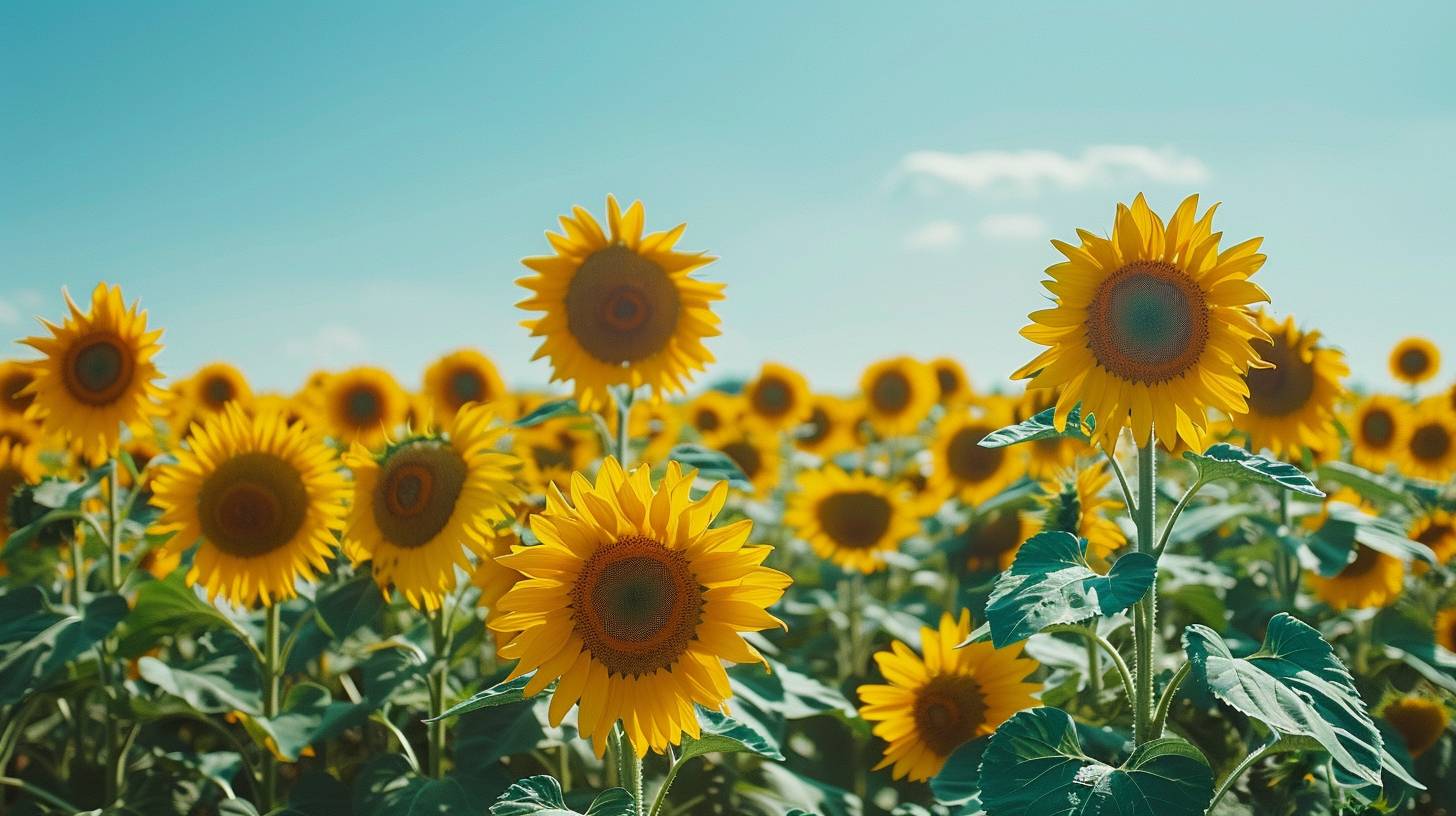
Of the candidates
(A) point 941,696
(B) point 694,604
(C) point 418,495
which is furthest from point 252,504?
(A) point 941,696

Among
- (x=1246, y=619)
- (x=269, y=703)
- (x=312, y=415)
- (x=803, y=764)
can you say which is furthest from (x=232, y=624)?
(x=1246, y=619)

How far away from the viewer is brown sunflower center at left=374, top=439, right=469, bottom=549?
130 inches

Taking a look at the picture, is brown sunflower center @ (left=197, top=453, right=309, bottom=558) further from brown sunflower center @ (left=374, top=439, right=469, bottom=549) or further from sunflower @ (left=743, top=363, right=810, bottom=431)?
sunflower @ (left=743, top=363, right=810, bottom=431)

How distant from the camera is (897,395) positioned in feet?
29.3

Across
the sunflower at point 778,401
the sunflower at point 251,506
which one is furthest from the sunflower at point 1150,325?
the sunflower at point 778,401

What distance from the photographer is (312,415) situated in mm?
6078

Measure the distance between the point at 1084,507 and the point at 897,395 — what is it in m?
5.50

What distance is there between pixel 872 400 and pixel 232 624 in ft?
20.9

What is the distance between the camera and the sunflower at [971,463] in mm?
6828

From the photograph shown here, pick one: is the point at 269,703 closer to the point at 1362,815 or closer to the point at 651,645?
the point at 651,645

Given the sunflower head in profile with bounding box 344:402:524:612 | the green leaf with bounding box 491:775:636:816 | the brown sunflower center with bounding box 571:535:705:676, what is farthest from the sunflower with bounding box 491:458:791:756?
the sunflower head in profile with bounding box 344:402:524:612

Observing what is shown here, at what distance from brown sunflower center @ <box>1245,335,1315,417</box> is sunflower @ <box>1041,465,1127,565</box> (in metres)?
0.94

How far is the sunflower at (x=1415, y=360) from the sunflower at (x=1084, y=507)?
28.9 ft

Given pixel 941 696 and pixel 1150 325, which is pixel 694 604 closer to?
pixel 1150 325
